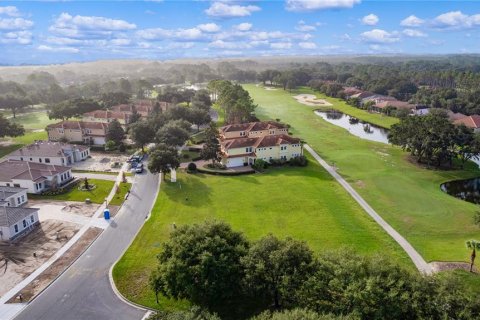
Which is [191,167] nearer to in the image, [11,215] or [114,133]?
[114,133]

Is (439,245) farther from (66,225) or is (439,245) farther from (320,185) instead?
(66,225)

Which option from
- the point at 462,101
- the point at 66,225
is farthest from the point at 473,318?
the point at 462,101

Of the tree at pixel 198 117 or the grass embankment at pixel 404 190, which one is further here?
the tree at pixel 198 117

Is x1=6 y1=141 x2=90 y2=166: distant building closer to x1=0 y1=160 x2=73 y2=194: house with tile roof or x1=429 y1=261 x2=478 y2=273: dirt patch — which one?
x1=0 y1=160 x2=73 y2=194: house with tile roof

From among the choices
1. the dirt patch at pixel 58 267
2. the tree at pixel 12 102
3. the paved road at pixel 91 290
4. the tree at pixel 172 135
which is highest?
the tree at pixel 12 102

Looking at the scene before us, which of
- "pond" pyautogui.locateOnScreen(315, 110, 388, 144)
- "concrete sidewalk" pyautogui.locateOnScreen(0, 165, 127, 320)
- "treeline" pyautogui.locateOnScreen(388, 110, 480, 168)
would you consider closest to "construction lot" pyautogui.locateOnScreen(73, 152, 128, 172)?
"concrete sidewalk" pyautogui.locateOnScreen(0, 165, 127, 320)

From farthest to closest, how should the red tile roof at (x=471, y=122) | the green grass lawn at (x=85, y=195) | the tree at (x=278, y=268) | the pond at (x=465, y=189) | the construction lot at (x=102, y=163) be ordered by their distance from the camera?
the red tile roof at (x=471, y=122) < the construction lot at (x=102, y=163) < the pond at (x=465, y=189) < the green grass lawn at (x=85, y=195) < the tree at (x=278, y=268)

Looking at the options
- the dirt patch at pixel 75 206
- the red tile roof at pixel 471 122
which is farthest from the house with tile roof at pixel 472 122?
the dirt patch at pixel 75 206

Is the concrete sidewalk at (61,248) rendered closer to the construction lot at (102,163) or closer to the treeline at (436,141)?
the construction lot at (102,163)
